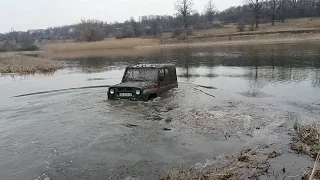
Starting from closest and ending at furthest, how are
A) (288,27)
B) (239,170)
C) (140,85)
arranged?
(239,170) → (140,85) → (288,27)

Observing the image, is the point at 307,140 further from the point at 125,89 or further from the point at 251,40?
the point at 251,40

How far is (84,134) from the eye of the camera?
9.82 meters

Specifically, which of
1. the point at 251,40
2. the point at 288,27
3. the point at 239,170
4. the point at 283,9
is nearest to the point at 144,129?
the point at 239,170

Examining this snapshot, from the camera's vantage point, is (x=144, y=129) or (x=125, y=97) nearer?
(x=144, y=129)

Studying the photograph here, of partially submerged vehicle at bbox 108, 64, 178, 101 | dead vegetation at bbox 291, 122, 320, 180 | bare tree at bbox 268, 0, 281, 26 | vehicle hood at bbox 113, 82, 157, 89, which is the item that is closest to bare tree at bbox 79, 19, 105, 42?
bare tree at bbox 268, 0, 281, 26

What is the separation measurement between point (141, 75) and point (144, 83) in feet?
2.73

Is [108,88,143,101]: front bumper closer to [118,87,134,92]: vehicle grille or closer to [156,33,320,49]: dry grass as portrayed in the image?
[118,87,134,92]: vehicle grille

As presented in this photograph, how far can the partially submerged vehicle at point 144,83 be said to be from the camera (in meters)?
13.1

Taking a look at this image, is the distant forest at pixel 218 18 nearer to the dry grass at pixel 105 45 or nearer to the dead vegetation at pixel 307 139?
the dry grass at pixel 105 45

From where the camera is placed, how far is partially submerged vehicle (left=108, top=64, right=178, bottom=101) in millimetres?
13086

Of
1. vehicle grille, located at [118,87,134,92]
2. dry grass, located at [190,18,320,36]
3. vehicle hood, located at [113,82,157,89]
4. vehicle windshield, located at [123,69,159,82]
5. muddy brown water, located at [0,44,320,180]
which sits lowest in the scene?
muddy brown water, located at [0,44,320,180]

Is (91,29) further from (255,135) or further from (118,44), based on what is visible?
(255,135)

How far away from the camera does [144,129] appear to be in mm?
10086

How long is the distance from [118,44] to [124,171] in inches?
2311
